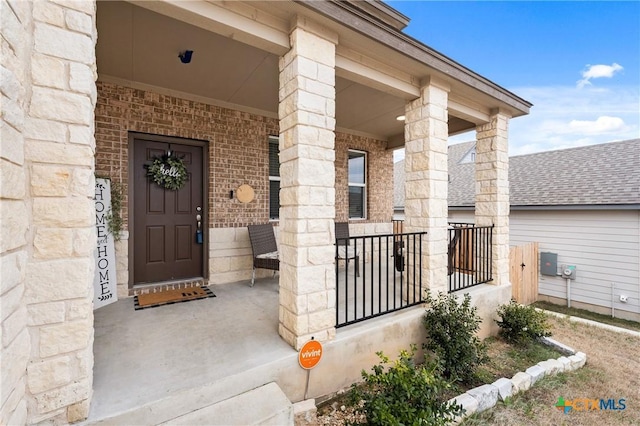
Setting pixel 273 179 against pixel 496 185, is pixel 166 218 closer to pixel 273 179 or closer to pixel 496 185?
pixel 273 179

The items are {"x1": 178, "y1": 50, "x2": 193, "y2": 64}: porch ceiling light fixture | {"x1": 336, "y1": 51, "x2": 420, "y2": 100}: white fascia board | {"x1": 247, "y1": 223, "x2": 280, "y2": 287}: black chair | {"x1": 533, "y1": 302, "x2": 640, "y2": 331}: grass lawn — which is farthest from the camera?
{"x1": 533, "y1": 302, "x2": 640, "y2": 331}: grass lawn

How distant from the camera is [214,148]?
412cm

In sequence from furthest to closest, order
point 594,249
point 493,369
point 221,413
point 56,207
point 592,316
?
point 594,249, point 592,316, point 493,369, point 221,413, point 56,207

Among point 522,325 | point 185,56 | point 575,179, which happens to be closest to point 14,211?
point 185,56

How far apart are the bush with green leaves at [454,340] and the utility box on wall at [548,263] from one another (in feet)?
18.0

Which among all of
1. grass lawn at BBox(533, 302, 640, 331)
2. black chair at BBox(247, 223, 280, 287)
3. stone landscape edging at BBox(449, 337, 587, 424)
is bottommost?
grass lawn at BBox(533, 302, 640, 331)

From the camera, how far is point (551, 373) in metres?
2.99

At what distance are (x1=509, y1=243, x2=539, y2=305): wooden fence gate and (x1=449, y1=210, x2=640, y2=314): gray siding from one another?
0.88 m

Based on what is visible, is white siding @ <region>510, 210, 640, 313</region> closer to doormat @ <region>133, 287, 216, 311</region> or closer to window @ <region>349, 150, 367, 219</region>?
window @ <region>349, 150, 367, 219</region>

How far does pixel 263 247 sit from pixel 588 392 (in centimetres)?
404

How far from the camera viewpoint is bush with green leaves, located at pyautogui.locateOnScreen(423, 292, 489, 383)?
2.74 meters

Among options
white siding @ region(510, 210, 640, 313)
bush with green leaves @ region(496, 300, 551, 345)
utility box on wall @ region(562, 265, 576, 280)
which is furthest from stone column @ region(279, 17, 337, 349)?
white siding @ region(510, 210, 640, 313)

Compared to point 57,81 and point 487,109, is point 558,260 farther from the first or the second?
point 57,81

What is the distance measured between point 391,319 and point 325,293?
0.95 meters
